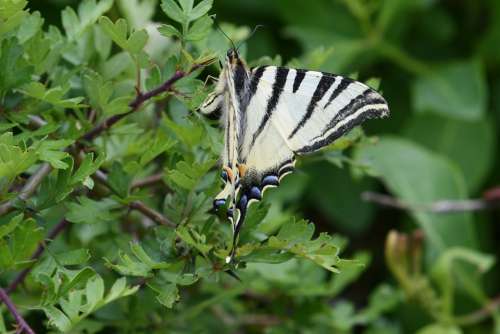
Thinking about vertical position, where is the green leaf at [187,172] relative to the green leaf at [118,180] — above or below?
above

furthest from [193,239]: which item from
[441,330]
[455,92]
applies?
[455,92]

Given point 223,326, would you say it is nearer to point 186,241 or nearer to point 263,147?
point 263,147

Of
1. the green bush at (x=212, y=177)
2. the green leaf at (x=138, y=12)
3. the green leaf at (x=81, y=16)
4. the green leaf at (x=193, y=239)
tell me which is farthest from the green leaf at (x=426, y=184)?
the green leaf at (x=193, y=239)

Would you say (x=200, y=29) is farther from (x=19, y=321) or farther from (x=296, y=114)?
(x=19, y=321)

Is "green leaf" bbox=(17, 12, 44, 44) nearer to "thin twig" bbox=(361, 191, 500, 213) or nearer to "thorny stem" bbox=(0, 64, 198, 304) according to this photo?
"thorny stem" bbox=(0, 64, 198, 304)

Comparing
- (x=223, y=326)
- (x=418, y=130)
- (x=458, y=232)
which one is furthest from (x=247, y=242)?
(x=418, y=130)

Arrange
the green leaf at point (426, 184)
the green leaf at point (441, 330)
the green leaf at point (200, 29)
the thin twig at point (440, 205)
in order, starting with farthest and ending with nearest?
the green leaf at point (426, 184) < the thin twig at point (440, 205) < the green leaf at point (441, 330) < the green leaf at point (200, 29)

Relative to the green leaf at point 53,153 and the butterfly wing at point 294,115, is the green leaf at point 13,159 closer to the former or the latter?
the green leaf at point 53,153
